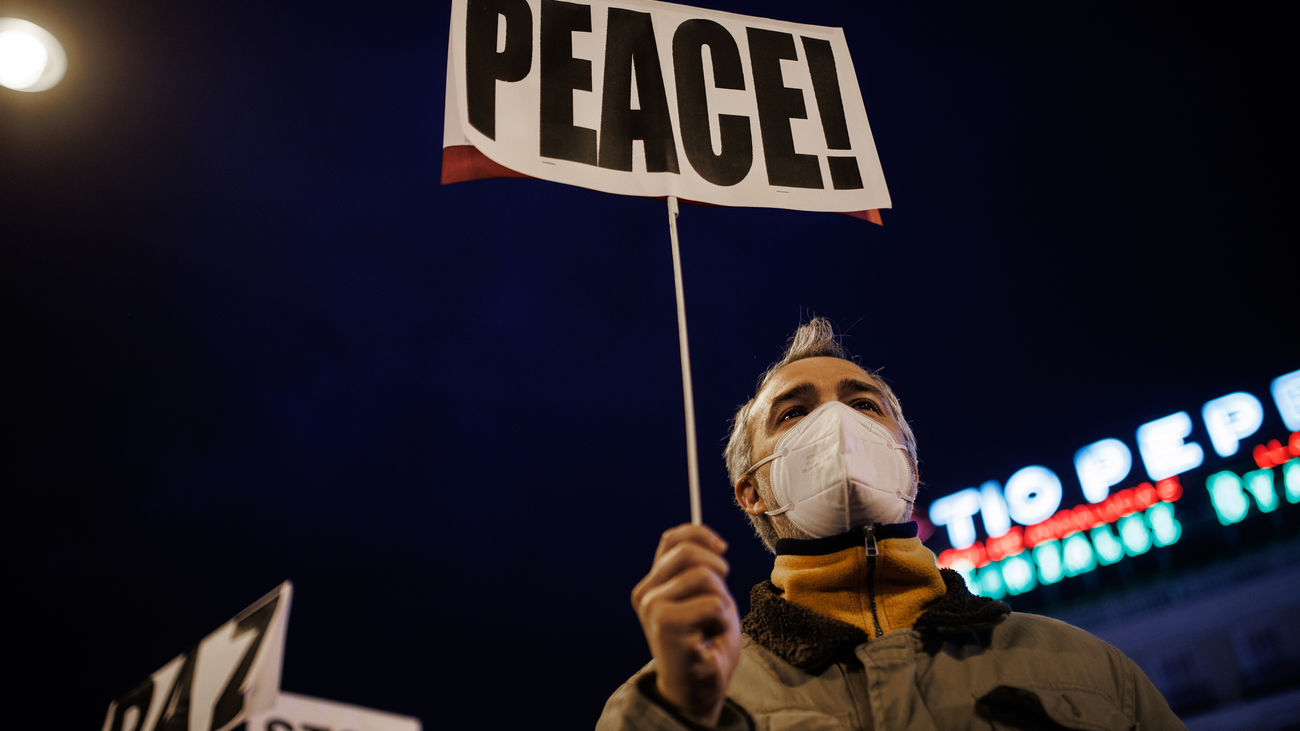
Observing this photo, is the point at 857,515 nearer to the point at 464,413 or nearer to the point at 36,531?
the point at 464,413

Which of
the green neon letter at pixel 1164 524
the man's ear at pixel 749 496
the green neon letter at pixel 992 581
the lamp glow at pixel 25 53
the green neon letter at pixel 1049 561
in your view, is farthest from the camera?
the green neon letter at pixel 992 581

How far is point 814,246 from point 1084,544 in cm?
1125

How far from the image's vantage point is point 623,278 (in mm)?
13414

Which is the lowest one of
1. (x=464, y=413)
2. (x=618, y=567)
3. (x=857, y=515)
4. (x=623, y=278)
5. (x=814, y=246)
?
(x=857, y=515)

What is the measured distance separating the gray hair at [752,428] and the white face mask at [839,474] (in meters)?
0.22

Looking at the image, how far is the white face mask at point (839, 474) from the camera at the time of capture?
2402 millimetres

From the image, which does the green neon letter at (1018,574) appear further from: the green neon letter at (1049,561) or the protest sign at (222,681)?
the protest sign at (222,681)

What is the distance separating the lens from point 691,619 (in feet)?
4.41

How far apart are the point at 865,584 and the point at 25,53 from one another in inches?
259

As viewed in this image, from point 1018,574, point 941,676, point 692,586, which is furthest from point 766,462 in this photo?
point 1018,574

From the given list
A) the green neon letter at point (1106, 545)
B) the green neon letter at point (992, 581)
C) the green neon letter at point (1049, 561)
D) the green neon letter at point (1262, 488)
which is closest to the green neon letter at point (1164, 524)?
the green neon letter at point (1106, 545)

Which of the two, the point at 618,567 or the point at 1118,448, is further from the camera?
the point at 1118,448

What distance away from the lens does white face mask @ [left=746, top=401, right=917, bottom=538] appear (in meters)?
2.40

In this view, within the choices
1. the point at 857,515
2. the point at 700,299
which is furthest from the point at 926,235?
the point at 857,515
